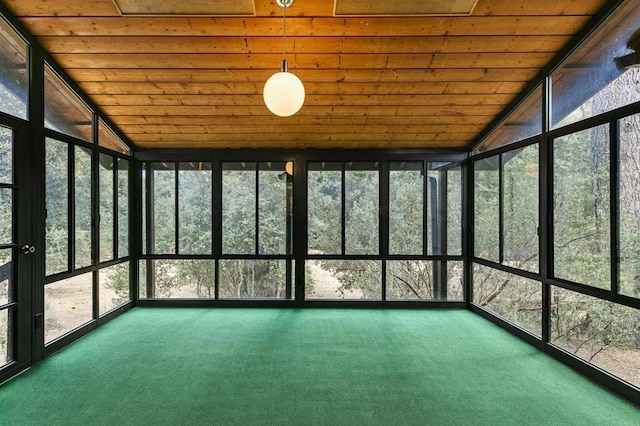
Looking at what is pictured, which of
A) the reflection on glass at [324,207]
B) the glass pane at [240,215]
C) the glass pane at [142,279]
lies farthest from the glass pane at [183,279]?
the reflection on glass at [324,207]

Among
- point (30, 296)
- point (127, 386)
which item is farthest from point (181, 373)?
point (30, 296)

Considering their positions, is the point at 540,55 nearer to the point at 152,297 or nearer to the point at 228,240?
the point at 228,240

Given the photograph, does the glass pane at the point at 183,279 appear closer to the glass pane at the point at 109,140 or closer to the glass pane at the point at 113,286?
the glass pane at the point at 113,286

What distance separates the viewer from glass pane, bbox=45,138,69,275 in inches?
130

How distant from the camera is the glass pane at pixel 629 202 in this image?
100 inches

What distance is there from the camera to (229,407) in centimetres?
230

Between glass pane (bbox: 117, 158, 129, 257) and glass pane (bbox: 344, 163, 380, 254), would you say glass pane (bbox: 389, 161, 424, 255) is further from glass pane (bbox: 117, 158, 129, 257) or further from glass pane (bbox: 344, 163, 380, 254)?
glass pane (bbox: 117, 158, 129, 257)

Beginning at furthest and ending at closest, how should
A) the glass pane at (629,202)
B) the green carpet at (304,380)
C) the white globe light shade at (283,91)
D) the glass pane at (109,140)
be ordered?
the glass pane at (109,140) → the glass pane at (629,202) → the white globe light shade at (283,91) → the green carpet at (304,380)

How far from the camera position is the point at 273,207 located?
4840 millimetres

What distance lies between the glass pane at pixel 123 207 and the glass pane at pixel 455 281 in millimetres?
5040

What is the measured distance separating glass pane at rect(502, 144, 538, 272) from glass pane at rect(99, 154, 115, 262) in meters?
5.41

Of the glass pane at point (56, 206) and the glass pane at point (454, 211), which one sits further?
the glass pane at point (454, 211)

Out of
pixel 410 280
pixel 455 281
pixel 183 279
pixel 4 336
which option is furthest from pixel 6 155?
Result: pixel 455 281

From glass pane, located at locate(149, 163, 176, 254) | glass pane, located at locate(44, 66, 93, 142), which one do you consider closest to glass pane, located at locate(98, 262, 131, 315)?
glass pane, located at locate(149, 163, 176, 254)
